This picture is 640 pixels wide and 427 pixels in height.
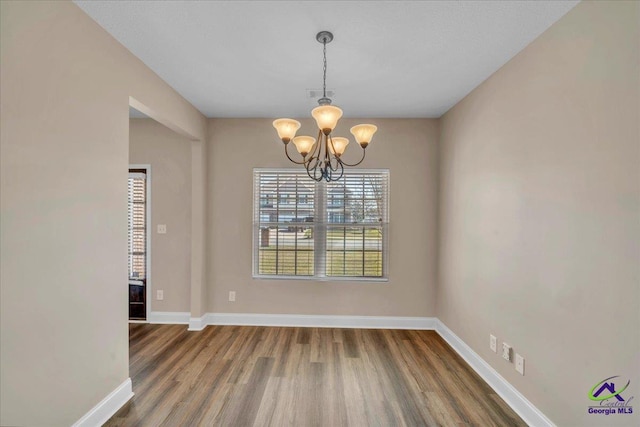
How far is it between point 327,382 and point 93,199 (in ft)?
7.17

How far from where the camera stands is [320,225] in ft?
12.3

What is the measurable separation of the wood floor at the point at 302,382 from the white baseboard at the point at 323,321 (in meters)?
0.19

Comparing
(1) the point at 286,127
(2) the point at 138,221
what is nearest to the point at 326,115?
(1) the point at 286,127

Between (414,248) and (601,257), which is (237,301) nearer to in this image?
(414,248)

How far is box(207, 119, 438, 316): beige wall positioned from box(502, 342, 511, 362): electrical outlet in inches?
54.4

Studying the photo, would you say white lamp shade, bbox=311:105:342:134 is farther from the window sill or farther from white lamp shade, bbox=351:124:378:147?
the window sill

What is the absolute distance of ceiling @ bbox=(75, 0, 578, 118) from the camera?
1.72 m

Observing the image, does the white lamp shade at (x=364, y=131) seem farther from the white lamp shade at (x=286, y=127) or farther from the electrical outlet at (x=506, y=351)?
the electrical outlet at (x=506, y=351)

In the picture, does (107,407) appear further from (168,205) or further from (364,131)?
(364,131)

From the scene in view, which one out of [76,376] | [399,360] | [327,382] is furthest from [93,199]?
[399,360]

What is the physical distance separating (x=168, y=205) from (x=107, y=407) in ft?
7.49

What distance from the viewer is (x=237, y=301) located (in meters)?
3.73

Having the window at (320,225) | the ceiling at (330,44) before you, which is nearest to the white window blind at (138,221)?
the window at (320,225)

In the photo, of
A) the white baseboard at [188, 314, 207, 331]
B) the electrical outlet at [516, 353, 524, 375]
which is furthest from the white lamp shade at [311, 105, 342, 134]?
the white baseboard at [188, 314, 207, 331]
